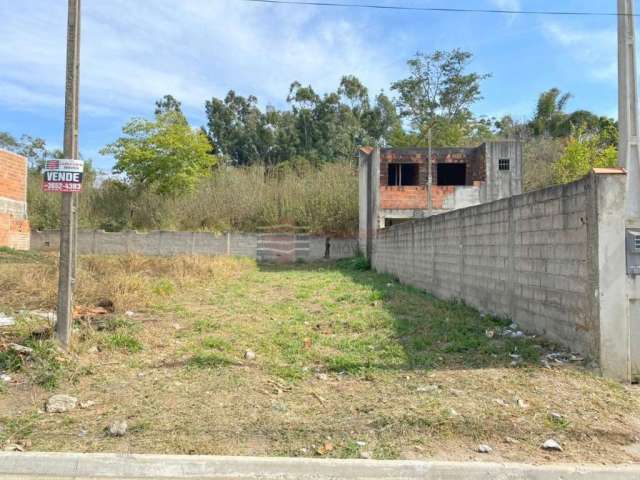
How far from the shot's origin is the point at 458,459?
3.47m

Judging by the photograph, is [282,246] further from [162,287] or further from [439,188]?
[162,287]

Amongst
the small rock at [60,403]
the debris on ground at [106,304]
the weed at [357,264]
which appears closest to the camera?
the small rock at [60,403]

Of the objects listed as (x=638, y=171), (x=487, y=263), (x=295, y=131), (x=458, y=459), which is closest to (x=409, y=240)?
(x=487, y=263)

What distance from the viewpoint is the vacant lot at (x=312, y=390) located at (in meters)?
3.72

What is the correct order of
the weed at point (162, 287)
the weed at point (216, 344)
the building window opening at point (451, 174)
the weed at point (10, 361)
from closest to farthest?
the weed at point (10, 361) < the weed at point (216, 344) < the weed at point (162, 287) < the building window opening at point (451, 174)

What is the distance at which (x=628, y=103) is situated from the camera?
5.77 metres

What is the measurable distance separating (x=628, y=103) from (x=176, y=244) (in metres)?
24.8

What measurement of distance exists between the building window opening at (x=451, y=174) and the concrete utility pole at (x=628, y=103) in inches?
752

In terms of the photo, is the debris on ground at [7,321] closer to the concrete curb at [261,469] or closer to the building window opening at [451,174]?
the concrete curb at [261,469]

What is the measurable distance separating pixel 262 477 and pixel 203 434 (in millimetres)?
721

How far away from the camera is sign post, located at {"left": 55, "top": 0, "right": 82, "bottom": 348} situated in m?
5.62

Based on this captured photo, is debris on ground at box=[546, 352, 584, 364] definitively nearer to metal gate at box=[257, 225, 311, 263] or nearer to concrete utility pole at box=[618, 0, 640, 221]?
concrete utility pole at box=[618, 0, 640, 221]

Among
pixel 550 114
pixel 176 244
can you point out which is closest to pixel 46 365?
pixel 176 244

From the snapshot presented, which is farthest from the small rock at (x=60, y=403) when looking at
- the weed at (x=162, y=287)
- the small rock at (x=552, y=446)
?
the weed at (x=162, y=287)
